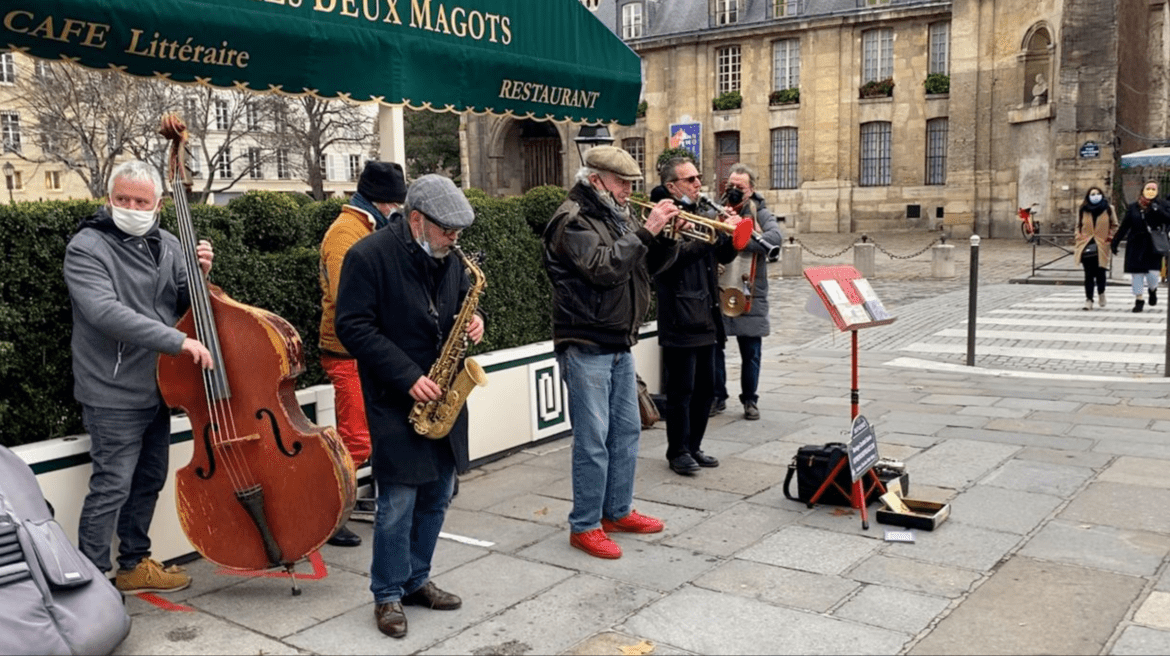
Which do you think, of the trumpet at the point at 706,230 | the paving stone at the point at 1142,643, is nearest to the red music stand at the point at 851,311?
the trumpet at the point at 706,230

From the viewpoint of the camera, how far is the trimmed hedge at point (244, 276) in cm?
456

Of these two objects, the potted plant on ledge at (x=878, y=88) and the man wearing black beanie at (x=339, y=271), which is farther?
the potted plant on ledge at (x=878, y=88)

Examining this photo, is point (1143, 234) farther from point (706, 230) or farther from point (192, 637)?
point (192, 637)

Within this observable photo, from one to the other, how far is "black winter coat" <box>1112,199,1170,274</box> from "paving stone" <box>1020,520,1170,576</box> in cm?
1042

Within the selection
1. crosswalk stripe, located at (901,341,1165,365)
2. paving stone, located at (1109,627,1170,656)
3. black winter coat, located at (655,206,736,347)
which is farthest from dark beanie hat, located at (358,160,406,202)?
crosswalk stripe, located at (901,341,1165,365)

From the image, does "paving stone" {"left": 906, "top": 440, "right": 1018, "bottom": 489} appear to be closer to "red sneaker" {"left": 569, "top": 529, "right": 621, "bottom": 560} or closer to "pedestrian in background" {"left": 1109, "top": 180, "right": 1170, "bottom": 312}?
"red sneaker" {"left": 569, "top": 529, "right": 621, "bottom": 560}

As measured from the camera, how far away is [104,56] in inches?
190

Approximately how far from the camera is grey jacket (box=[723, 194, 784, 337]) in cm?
798

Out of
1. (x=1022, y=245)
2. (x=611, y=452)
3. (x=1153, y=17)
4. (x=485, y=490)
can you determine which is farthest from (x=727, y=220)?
(x=1153, y=17)

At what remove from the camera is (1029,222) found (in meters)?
29.7

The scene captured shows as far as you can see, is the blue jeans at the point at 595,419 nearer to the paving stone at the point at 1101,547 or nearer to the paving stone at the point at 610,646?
the paving stone at the point at 610,646

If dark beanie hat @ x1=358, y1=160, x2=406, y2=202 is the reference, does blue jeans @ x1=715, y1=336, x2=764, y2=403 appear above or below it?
below

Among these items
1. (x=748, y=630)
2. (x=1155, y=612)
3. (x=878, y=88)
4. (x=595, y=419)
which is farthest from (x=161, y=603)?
(x=878, y=88)

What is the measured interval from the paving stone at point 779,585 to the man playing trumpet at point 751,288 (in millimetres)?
3187
